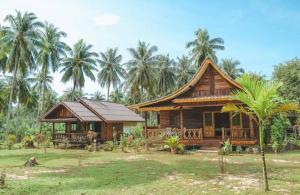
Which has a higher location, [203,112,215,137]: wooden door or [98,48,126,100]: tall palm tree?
[98,48,126,100]: tall palm tree

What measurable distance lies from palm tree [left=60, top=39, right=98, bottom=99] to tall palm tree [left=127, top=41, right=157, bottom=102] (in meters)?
5.99

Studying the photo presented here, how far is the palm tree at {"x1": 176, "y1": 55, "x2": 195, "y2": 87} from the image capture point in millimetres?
56594

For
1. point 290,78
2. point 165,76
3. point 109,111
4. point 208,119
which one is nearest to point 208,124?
point 208,119

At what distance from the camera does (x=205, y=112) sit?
22484mm

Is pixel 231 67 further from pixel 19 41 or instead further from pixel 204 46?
pixel 19 41

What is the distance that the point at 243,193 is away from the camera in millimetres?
8109

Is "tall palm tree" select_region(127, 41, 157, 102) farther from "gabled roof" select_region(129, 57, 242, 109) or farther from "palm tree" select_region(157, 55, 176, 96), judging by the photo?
"gabled roof" select_region(129, 57, 242, 109)

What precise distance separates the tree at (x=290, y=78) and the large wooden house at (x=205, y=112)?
1494 centimetres

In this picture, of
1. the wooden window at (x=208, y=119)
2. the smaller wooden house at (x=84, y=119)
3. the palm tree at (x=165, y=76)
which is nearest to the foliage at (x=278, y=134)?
the wooden window at (x=208, y=119)

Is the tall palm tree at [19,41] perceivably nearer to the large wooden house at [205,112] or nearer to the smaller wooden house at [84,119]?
the smaller wooden house at [84,119]

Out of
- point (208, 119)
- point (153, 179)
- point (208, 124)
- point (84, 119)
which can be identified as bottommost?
point (153, 179)

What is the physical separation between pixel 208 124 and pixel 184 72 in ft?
115

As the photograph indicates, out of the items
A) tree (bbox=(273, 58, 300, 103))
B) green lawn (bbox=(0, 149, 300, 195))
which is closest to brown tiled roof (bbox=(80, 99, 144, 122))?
green lawn (bbox=(0, 149, 300, 195))

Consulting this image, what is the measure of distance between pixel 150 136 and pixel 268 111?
1460 cm
